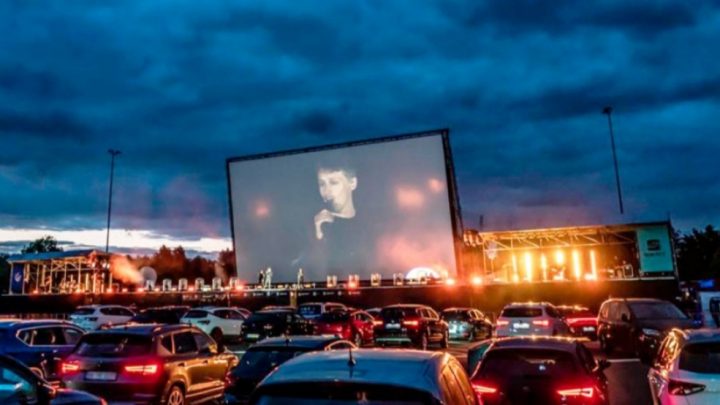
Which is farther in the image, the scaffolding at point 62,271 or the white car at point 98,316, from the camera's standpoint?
the scaffolding at point 62,271

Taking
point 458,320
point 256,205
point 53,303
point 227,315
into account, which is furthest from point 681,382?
point 53,303

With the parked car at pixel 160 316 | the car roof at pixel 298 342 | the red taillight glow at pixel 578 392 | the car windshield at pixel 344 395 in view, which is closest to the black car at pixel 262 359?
the car roof at pixel 298 342

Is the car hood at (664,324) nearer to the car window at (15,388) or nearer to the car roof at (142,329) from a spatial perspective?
the car roof at (142,329)

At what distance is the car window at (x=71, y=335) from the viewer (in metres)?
10.8

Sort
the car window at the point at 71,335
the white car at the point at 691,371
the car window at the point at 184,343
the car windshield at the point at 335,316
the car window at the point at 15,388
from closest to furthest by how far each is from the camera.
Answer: the car window at the point at 15,388, the white car at the point at 691,371, the car window at the point at 184,343, the car window at the point at 71,335, the car windshield at the point at 335,316

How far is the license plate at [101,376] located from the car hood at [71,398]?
5.51 ft

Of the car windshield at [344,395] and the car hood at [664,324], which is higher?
the car windshield at [344,395]

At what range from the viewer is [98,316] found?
974 inches

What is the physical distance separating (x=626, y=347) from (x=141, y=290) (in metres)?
30.7

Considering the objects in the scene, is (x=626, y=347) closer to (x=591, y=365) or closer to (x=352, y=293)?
(x=591, y=365)

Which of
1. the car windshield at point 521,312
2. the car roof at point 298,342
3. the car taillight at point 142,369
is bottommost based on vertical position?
the car windshield at point 521,312

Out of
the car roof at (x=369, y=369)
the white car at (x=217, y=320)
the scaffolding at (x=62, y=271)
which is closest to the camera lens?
the car roof at (x=369, y=369)

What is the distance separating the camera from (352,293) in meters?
33.7

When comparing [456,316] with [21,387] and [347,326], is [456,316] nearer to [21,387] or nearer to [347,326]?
[347,326]
